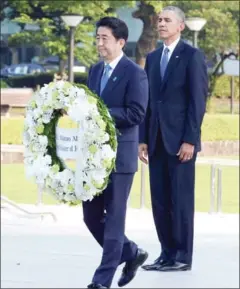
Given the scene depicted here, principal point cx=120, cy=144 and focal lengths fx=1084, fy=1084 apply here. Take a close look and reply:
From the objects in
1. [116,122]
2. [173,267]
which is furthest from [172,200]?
[116,122]

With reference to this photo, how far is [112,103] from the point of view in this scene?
14.1 ft

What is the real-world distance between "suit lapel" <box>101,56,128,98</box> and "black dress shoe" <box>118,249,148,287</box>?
4.51 feet

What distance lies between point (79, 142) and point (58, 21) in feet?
82.4

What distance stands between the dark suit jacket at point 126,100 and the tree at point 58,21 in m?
A: 19.9

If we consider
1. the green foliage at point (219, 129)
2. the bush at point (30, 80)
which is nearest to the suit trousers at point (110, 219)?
the green foliage at point (219, 129)

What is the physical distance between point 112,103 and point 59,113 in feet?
2.23

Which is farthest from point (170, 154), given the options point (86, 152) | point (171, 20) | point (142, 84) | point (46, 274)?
point (46, 274)

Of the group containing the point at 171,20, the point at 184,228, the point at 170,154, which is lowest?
the point at 184,228

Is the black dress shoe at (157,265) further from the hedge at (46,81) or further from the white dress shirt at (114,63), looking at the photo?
the hedge at (46,81)

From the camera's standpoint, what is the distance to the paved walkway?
24.6 feet

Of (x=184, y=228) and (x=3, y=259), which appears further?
(x=3, y=259)

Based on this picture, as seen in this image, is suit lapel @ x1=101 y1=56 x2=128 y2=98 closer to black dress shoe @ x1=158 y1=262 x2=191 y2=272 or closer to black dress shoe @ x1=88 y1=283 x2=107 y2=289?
black dress shoe @ x1=88 y1=283 x2=107 y2=289

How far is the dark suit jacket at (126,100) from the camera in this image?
165 inches

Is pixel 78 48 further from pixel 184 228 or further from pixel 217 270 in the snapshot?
pixel 184 228
